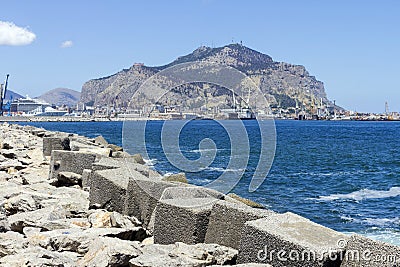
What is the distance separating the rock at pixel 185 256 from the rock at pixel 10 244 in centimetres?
112

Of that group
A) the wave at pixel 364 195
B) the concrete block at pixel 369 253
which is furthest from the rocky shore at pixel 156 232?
the wave at pixel 364 195

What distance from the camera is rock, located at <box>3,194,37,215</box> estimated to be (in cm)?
677

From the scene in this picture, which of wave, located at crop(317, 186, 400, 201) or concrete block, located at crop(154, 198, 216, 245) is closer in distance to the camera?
concrete block, located at crop(154, 198, 216, 245)

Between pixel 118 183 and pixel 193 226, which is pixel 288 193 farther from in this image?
pixel 193 226

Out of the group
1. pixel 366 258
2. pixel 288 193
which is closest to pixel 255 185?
pixel 288 193

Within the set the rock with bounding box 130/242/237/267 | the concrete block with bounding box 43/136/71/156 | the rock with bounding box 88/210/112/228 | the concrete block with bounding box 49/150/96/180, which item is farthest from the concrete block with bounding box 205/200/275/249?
the concrete block with bounding box 43/136/71/156

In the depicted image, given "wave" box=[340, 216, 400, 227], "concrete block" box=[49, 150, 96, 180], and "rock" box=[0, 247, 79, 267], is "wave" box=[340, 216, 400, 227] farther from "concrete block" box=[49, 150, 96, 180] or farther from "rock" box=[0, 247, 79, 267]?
"rock" box=[0, 247, 79, 267]

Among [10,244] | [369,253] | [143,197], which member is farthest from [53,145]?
[369,253]

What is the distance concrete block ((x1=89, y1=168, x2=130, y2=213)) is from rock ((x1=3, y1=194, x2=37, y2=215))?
86 centimetres

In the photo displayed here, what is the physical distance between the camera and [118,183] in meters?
7.30

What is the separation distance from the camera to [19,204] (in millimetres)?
6898

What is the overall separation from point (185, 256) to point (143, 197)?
217cm

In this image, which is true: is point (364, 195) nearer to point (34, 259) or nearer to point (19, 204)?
point (19, 204)

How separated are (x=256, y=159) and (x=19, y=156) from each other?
20411 millimetres
